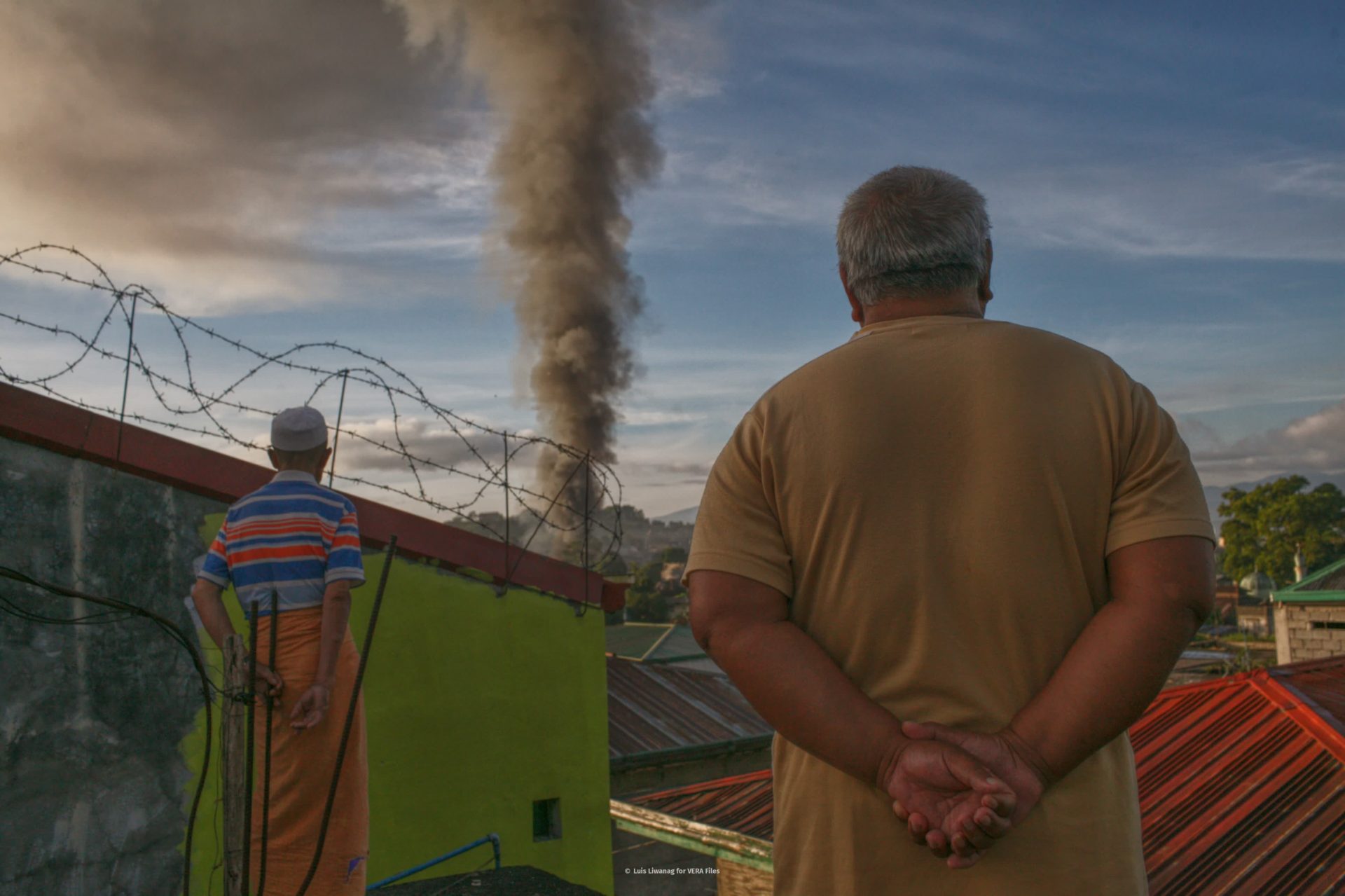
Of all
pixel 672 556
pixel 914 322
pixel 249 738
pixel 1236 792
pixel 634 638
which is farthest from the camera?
pixel 672 556

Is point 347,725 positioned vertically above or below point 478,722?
below

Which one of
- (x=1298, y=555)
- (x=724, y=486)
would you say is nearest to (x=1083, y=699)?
(x=724, y=486)

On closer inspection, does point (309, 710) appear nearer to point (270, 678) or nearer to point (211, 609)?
point (270, 678)

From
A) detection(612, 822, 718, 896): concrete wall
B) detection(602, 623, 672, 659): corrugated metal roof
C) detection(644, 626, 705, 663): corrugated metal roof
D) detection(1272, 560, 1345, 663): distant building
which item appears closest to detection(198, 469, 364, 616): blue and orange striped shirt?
detection(612, 822, 718, 896): concrete wall

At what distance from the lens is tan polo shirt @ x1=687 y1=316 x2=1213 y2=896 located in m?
1.58

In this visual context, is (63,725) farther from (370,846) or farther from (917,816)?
(917,816)

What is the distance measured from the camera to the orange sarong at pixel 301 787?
320 centimetres

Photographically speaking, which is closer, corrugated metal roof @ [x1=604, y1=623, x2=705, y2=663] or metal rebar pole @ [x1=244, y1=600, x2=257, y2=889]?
metal rebar pole @ [x1=244, y1=600, x2=257, y2=889]

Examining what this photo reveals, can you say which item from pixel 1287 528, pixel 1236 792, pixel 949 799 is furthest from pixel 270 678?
pixel 1287 528

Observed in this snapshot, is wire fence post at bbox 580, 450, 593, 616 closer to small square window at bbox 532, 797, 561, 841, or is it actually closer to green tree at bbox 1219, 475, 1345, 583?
small square window at bbox 532, 797, 561, 841

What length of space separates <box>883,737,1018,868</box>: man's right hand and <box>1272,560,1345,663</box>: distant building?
2330cm

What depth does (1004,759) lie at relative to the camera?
5.00ft

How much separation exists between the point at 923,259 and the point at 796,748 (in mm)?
876

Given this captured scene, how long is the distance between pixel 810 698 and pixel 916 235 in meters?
0.82
